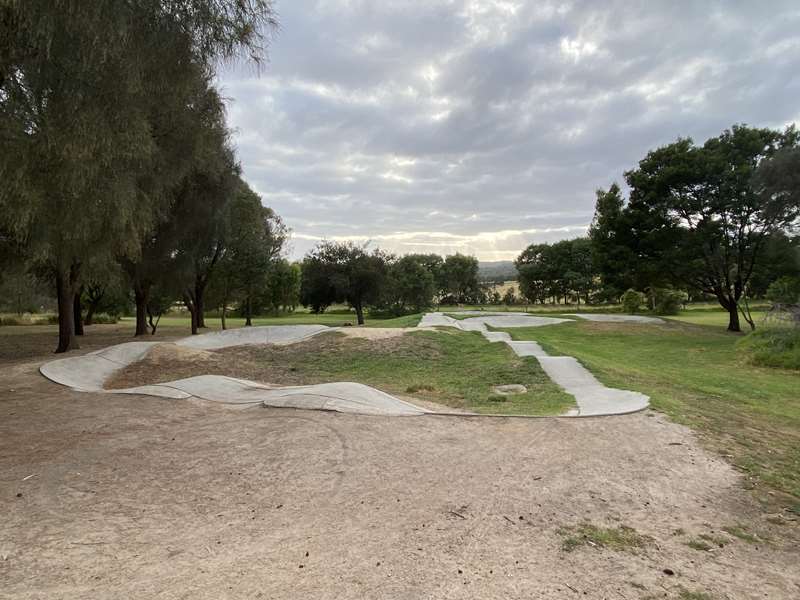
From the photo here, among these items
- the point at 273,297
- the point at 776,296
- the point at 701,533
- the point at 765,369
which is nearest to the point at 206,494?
the point at 701,533

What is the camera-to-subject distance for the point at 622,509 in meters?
3.38

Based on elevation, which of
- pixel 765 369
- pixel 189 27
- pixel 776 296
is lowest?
pixel 765 369

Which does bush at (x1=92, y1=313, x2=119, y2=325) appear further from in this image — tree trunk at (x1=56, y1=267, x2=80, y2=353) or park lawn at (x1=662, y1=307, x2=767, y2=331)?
park lawn at (x1=662, y1=307, x2=767, y2=331)

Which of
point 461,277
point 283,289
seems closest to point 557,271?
point 461,277

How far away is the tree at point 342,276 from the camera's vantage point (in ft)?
94.9

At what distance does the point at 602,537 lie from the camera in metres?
2.94

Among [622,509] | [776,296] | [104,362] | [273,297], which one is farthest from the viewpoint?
[273,297]

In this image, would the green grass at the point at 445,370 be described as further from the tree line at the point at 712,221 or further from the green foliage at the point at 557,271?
the green foliage at the point at 557,271

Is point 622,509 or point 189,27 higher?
point 189,27

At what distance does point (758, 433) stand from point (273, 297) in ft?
146

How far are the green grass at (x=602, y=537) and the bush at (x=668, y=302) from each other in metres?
37.5

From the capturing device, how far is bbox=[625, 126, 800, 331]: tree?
2041 cm

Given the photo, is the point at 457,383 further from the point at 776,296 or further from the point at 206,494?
the point at 776,296

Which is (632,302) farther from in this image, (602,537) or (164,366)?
(602,537)
